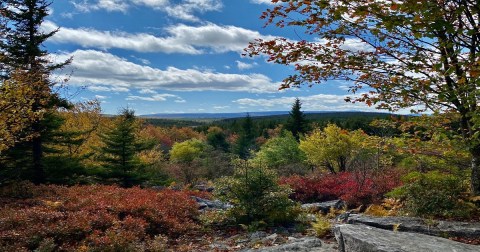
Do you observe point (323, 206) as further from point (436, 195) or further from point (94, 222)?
point (94, 222)

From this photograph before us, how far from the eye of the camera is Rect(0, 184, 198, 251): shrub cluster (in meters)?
7.70

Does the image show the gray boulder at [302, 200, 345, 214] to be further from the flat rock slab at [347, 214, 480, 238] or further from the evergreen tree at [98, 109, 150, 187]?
the evergreen tree at [98, 109, 150, 187]

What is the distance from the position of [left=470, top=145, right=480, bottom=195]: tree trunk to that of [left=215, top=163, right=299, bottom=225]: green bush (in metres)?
4.79

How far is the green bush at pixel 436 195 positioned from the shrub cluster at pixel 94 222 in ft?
18.7

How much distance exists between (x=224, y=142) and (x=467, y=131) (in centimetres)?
5448

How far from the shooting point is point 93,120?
35.5 meters

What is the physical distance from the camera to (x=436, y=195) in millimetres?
7898

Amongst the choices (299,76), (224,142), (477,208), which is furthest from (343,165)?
(224,142)

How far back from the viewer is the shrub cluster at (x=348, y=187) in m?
16.1

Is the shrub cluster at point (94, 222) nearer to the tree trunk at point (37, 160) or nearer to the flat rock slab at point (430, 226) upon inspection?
the tree trunk at point (37, 160)

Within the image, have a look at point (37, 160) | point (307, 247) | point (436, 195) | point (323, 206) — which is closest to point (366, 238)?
point (307, 247)

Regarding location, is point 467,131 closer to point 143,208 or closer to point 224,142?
point 143,208

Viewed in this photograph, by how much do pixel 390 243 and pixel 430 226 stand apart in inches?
94.8

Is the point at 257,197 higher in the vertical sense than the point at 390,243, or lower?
lower
